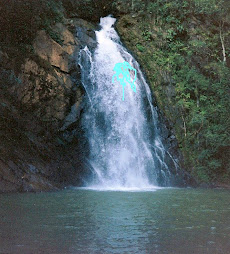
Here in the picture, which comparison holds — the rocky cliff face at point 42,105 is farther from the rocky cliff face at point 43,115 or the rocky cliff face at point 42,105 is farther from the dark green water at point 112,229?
the dark green water at point 112,229

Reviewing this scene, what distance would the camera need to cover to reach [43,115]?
43.3ft

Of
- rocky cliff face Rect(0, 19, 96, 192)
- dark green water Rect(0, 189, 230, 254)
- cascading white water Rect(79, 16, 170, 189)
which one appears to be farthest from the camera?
cascading white water Rect(79, 16, 170, 189)

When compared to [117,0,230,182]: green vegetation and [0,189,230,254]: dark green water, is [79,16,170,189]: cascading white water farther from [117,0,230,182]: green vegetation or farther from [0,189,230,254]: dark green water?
[0,189,230,254]: dark green water

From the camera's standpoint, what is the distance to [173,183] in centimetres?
1458

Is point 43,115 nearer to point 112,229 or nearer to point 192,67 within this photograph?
point 192,67

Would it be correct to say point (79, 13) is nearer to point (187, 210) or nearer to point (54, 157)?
point (54, 157)

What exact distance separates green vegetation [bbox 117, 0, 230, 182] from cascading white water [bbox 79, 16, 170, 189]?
67.3 inches

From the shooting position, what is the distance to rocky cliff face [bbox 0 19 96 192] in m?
11.0

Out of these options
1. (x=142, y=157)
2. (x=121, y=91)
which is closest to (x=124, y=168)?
(x=142, y=157)

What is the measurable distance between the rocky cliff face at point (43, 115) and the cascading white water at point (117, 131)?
563 millimetres

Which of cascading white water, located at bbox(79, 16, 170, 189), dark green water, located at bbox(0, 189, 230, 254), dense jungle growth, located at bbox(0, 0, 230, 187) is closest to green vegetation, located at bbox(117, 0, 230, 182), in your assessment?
dense jungle growth, located at bbox(0, 0, 230, 187)

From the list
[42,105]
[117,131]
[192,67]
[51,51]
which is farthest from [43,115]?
[192,67]

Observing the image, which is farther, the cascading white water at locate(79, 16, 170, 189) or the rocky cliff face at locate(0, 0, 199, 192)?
the cascading white water at locate(79, 16, 170, 189)

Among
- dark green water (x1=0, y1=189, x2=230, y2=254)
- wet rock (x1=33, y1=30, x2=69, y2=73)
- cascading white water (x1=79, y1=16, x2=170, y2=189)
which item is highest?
wet rock (x1=33, y1=30, x2=69, y2=73)
